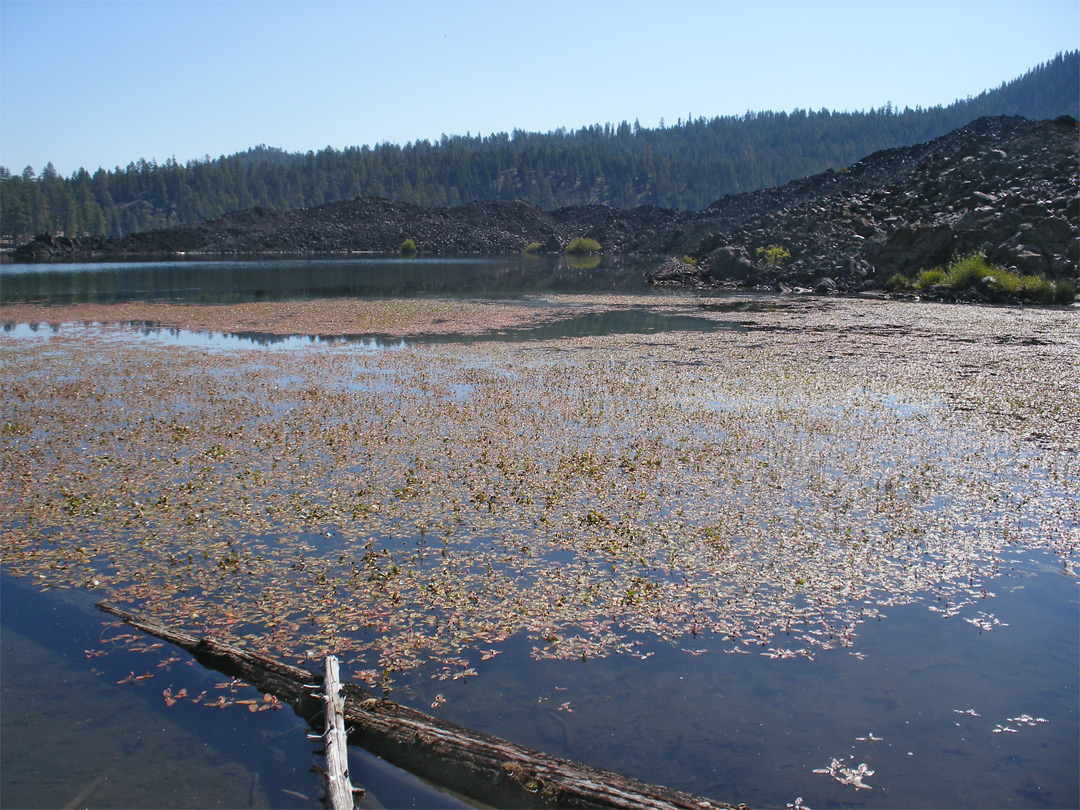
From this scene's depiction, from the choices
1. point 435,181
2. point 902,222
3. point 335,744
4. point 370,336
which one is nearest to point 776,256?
point 902,222

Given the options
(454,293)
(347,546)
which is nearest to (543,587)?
(347,546)

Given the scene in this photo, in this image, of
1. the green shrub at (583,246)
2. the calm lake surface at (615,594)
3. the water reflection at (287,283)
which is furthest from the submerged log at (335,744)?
the green shrub at (583,246)

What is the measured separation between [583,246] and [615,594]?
9326 centimetres

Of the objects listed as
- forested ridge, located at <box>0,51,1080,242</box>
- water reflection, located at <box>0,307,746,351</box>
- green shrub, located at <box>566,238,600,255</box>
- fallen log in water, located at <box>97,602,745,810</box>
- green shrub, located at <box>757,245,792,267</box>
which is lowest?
fallen log in water, located at <box>97,602,745,810</box>

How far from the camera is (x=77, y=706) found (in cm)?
561

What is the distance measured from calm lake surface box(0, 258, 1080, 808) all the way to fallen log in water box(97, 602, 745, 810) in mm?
149

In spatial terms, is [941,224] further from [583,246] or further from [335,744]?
[583,246]

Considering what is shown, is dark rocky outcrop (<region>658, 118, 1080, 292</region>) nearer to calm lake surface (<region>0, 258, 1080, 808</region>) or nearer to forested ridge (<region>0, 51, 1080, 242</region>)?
calm lake surface (<region>0, 258, 1080, 808</region>)

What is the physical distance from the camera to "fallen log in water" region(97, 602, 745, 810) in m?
4.44

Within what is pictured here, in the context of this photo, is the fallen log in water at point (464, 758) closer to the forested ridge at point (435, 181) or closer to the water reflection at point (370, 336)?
the water reflection at point (370, 336)

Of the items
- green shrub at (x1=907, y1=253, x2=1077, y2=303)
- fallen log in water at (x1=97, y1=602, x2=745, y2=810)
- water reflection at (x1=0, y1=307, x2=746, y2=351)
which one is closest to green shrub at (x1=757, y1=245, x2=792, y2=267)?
green shrub at (x1=907, y1=253, x2=1077, y2=303)

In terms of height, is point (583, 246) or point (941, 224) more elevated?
point (583, 246)

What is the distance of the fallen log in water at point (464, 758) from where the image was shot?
4.44m

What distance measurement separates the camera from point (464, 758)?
190 inches
